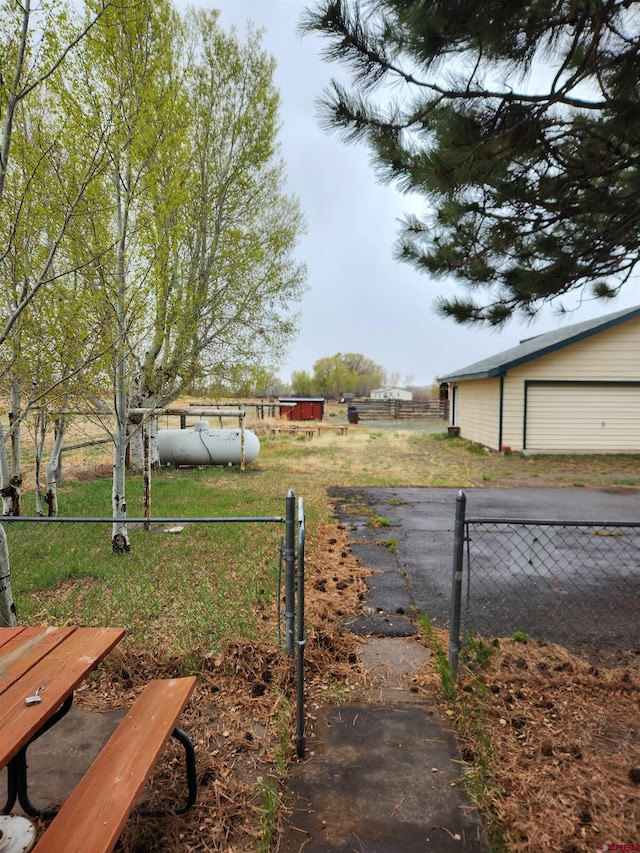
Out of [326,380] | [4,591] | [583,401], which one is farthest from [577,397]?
Result: [326,380]

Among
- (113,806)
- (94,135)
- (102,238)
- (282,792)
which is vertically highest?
(94,135)

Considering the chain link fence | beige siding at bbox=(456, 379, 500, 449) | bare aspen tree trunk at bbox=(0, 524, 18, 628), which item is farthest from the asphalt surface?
beige siding at bbox=(456, 379, 500, 449)

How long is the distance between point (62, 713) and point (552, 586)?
3.98 meters

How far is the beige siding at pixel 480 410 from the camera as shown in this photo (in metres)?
14.0

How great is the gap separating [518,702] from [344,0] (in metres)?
4.47

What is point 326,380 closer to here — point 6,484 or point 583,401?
point 583,401

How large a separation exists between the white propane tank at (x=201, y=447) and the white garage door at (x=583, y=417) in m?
8.33

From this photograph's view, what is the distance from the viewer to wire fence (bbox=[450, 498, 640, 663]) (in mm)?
3092

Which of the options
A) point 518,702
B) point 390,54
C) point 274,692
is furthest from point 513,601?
point 390,54

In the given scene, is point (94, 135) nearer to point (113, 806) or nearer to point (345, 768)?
point (113, 806)

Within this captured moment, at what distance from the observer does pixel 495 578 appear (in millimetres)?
4430

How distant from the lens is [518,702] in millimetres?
2479

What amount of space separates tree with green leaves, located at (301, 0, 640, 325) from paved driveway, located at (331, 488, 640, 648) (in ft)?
8.83

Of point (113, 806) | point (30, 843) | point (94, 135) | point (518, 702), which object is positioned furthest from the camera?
point (94, 135)
